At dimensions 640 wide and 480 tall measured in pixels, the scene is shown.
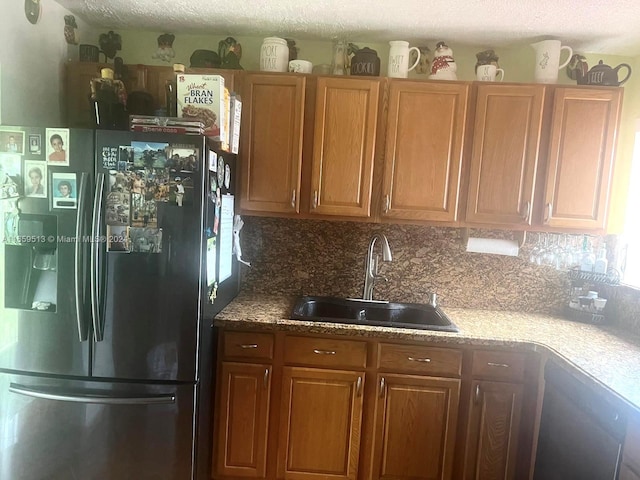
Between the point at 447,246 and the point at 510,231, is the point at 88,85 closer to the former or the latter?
the point at 447,246

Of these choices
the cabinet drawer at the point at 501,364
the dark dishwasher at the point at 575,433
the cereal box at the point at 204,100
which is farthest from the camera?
the cabinet drawer at the point at 501,364

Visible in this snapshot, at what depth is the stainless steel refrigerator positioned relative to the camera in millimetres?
1779

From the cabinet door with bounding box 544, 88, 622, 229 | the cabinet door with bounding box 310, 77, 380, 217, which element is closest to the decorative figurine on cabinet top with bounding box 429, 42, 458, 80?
the cabinet door with bounding box 310, 77, 380, 217

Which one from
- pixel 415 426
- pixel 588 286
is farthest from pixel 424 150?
pixel 415 426

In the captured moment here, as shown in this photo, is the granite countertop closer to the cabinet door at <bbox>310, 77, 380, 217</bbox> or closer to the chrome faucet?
the chrome faucet

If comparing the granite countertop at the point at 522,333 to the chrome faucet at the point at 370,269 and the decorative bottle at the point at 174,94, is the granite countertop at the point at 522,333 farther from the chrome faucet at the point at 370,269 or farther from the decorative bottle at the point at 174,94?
the decorative bottle at the point at 174,94

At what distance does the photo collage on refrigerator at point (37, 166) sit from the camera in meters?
1.77

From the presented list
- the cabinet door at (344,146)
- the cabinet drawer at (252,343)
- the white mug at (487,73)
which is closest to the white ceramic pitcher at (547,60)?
the white mug at (487,73)

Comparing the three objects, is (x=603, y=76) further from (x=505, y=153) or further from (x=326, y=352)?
(x=326, y=352)

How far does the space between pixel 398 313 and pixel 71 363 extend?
1.62 m

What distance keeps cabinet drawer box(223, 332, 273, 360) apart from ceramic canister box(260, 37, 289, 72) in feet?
4.36

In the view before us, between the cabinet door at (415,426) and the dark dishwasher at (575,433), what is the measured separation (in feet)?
1.25

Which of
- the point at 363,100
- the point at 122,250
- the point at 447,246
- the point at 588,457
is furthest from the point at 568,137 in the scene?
the point at 122,250

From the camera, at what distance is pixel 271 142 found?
7.57ft
